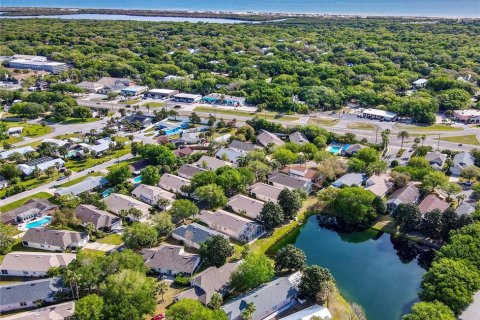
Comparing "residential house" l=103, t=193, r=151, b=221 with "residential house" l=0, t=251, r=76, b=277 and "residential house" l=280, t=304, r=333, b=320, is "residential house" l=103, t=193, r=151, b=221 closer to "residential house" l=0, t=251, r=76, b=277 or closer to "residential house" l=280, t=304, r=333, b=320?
"residential house" l=0, t=251, r=76, b=277

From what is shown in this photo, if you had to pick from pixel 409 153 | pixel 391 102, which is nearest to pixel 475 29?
pixel 391 102

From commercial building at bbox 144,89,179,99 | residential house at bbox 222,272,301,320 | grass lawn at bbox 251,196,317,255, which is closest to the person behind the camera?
residential house at bbox 222,272,301,320

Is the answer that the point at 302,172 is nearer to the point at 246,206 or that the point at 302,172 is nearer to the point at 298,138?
the point at 246,206

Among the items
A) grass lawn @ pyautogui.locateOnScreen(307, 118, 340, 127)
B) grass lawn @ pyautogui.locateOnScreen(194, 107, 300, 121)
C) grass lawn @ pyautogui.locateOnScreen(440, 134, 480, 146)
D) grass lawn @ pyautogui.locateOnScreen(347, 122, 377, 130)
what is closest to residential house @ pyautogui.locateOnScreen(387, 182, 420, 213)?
grass lawn @ pyautogui.locateOnScreen(440, 134, 480, 146)

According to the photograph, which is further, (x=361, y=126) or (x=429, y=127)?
(x=361, y=126)

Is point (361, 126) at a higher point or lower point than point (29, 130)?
higher

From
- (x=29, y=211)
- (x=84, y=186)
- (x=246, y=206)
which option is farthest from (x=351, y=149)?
(x=29, y=211)

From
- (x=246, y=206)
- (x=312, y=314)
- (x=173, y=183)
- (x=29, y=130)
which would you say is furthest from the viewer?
(x=29, y=130)
